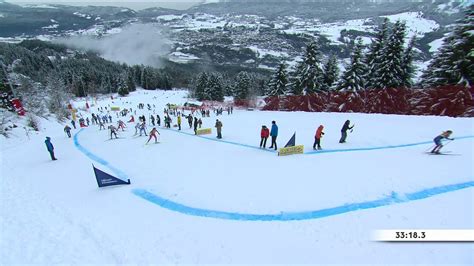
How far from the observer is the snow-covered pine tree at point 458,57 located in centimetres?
1922

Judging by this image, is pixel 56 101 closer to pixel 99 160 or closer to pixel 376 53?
pixel 99 160

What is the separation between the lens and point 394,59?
2416 centimetres

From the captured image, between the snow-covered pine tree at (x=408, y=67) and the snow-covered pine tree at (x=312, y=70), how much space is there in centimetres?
975

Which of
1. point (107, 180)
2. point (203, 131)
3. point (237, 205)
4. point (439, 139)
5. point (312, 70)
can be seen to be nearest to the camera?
point (237, 205)

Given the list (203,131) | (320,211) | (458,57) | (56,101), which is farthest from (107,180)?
(56,101)

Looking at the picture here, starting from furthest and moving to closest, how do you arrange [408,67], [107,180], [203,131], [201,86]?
1. [201,86]
2. [408,67]
3. [203,131]
4. [107,180]

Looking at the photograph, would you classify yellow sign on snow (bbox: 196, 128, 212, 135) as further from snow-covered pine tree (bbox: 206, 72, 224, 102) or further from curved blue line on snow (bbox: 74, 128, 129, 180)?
snow-covered pine tree (bbox: 206, 72, 224, 102)

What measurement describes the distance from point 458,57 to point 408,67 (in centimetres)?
478

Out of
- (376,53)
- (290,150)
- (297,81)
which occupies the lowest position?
(297,81)

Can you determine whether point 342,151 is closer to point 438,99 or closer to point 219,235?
point 219,235

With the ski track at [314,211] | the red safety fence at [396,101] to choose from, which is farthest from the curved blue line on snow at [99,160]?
the red safety fence at [396,101]

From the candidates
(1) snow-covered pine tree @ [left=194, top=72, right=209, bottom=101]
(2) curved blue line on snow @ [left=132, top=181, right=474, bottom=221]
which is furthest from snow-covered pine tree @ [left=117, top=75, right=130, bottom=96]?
(2) curved blue line on snow @ [left=132, top=181, right=474, bottom=221]

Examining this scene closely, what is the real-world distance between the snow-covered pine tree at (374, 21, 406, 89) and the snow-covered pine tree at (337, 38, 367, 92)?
8.26 feet

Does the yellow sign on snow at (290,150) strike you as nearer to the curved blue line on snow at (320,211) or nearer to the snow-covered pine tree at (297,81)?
the curved blue line on snow at (320,211)
